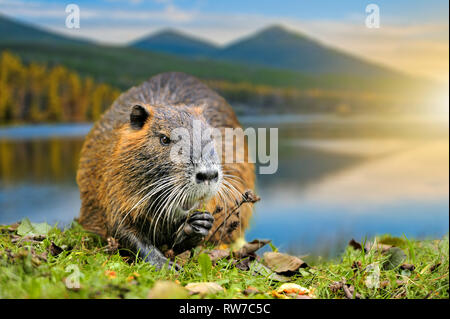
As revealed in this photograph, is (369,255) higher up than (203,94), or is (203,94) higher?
(203,94)

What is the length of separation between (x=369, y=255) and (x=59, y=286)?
2.31m

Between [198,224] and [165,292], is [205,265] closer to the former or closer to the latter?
[198,224]

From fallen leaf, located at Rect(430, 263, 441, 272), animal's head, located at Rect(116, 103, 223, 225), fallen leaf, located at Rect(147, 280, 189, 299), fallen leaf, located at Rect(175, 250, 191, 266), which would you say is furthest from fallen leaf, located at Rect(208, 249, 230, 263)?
fallen leaf, located at Rect(430, 263, 441, 272)

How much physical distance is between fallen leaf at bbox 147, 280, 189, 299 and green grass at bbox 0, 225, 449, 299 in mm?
55

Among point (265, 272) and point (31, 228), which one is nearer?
point (265, 272)

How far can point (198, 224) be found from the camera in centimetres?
378

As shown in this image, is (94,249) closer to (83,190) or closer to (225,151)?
(83,190)

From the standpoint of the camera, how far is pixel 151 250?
3.95 m

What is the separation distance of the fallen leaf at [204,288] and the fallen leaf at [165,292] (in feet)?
0.52

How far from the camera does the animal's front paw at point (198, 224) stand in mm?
3779

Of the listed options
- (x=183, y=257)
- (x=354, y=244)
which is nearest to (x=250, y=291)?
(x=183, y=257)

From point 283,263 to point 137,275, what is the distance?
1.24 meters
